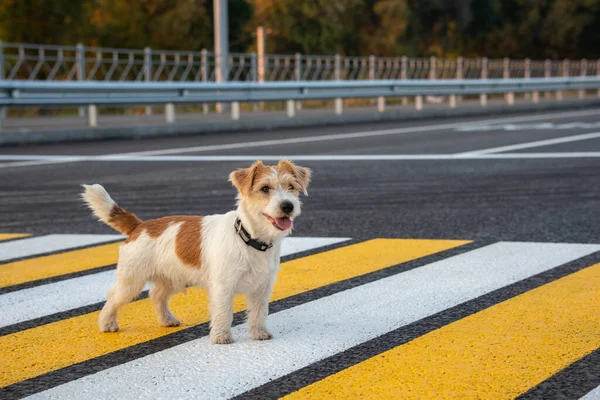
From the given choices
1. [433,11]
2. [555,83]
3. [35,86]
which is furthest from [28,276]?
[433,11]

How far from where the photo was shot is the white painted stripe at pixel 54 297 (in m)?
5.16

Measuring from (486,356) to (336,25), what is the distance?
5847 cm

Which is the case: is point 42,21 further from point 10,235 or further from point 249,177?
point 249,177

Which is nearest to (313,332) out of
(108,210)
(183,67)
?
(108,210)

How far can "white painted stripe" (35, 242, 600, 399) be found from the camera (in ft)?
12.6

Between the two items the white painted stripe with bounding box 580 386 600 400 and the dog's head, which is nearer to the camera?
the white painted stripe with bounding box 580 386 600 400

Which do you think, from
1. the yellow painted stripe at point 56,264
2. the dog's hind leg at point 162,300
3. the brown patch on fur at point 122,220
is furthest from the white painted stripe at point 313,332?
the yellow painted stripe at point 56,264

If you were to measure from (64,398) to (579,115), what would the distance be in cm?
2447

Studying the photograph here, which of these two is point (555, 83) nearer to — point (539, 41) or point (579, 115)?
point (579, 115)

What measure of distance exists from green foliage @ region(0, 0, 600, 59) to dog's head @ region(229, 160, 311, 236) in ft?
127

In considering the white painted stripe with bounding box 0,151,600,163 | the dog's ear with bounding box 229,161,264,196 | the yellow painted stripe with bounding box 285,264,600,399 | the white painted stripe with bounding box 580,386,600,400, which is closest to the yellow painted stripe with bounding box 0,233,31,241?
the dog's ear with bounding box 229,161,264,196

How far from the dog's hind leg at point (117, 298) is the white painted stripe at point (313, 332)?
0.37 meters

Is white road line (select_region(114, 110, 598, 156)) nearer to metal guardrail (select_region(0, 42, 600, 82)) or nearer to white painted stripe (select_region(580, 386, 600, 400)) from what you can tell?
metal guardrail (select_region(0, 42, 600, 82))

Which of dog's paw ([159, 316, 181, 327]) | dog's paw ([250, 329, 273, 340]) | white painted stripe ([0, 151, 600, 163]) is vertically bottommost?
white painted stripe ([0, 151, 600, 163])
